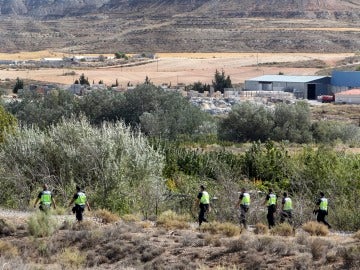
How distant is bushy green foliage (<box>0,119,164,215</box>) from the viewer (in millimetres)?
27719

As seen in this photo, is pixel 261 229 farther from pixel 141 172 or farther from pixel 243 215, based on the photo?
pixel 141 172

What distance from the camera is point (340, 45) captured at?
15838 cm

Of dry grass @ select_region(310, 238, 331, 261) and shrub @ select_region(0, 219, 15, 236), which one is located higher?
dry grass @ select_region(310, 238, 331, 261)

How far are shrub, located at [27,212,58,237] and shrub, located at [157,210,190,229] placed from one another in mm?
2885

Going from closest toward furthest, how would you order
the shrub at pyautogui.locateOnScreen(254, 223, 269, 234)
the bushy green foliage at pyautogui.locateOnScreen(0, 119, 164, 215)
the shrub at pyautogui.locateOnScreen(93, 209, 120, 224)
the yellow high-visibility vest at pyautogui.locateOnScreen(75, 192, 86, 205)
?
the shrub at pyautogui.locateOnScreen(254, 223, 269, 234), the yellow high-visibility vest at pyautogui.locateOnScreen(75, 192, 86, 205), the shrub at pyautogui.locateOnScreen(93, 209, 120, 224), the bushy green foliage at pyautogui.locateOnScreen(0, 119, 164, 215)

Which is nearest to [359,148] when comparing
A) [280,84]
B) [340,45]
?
[280,84]

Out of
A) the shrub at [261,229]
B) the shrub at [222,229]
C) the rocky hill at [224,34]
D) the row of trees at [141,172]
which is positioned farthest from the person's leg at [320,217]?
the rocky hill at [224,34]

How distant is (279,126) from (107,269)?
130 ft

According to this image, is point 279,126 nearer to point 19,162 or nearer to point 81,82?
point 19,162

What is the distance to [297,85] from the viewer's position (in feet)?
308

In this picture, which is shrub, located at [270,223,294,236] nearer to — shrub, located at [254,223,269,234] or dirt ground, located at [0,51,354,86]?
shrub, located at [254,223,269,234]

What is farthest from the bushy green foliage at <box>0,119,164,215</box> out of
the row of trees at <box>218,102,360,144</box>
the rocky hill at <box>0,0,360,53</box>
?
the rocky hill at <box>0,0,360,53</box>

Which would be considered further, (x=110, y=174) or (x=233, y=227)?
(x=110, y=174)

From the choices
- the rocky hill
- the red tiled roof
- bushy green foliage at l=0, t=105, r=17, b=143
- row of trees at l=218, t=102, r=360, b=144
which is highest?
the rocky hill
